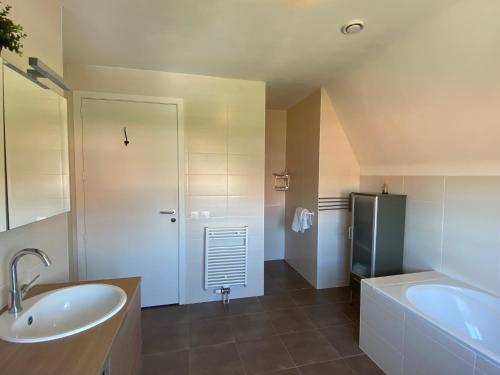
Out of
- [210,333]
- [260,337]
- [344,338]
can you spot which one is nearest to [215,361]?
[210,333]

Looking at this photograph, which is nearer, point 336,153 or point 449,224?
point 449,224

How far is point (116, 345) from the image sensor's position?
105 cm

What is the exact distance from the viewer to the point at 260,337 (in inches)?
86.0

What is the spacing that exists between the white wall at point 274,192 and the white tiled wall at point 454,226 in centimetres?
188

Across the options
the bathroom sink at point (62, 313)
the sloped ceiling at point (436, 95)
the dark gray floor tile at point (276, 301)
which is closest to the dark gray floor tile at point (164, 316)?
the dark gray floor tile at point (276, 301)

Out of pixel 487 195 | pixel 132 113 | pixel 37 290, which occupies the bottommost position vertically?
pixel 37 290

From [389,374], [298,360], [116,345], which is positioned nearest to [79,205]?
[116,345]

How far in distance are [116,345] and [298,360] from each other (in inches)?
56.4

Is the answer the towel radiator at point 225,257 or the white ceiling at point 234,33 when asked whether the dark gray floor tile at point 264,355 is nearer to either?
the towel radiator at point 225,257

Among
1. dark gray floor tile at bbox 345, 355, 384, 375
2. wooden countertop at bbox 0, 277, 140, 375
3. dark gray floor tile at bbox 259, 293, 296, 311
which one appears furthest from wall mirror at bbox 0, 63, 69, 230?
dark gray floor tile at bbox 345, 355, 384, 375

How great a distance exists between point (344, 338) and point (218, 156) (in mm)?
2116

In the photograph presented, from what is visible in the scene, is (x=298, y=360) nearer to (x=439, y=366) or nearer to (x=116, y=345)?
(x=439, y=366)

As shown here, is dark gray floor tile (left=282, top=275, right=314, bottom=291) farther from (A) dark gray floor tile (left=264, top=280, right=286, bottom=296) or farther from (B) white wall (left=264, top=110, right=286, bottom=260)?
(B) white wall (left=264, top=110, right=286, bottom=260)

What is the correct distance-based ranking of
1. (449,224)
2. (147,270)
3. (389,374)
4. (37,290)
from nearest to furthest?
(37,290) → (389,374) → (449,224) → (147,270)
